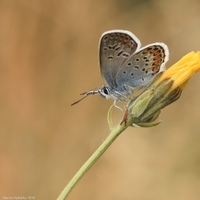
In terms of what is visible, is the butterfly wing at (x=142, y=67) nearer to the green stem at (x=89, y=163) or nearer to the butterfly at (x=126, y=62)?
the butterfly at (x=126, y=62)

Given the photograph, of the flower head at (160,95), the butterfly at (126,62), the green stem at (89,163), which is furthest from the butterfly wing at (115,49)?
the green stem at (89,163)

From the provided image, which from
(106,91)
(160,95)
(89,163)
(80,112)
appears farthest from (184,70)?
(80,112)

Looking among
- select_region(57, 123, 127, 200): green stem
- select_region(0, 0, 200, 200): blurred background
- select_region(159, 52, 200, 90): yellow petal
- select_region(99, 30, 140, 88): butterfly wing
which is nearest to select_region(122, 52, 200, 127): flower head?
select_region(159, 52, 200, 90): yellow petal

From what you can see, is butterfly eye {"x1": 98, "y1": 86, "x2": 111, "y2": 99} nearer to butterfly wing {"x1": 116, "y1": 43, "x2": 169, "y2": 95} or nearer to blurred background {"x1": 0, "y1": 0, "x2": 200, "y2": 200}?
butterfly wing {"x1": 116, "y1": 43, "x2": 169, "y2": 95}

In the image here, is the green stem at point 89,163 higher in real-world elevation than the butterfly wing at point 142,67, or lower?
lower

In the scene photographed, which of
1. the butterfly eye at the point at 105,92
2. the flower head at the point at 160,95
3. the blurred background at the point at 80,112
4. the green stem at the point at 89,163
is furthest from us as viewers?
the blurred background at the point at 80,112

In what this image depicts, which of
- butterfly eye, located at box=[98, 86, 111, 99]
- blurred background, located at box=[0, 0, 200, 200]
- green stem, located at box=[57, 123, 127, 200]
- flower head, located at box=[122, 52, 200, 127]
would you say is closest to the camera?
green stem, located at box=[57, 123, 127, 200]

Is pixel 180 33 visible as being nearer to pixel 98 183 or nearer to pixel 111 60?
pixel 98 183
